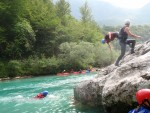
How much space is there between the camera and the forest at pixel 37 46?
5116 centimetres

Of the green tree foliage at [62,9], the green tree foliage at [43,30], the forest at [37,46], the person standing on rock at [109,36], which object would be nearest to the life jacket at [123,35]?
the person standing on rock at [109,36]

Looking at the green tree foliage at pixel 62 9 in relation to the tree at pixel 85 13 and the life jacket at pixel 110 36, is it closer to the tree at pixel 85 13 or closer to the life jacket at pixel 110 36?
the tree at pixel 85 13

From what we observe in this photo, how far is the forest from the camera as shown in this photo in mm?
51156

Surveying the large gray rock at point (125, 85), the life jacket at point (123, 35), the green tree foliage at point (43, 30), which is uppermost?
the green tree foliage at point (43, 30)

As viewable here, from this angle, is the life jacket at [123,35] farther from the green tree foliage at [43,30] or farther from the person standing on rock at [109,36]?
the green tree foliage at [43,30]

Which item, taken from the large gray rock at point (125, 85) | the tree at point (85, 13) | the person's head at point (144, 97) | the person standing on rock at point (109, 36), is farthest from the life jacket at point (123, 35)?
A: the tree at point (85, 13)

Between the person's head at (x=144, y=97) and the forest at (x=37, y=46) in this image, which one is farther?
the forest at (x=37, y=46)

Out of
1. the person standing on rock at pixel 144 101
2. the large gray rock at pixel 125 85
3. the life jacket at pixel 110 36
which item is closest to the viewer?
the person standing on rock at pixel 144 101

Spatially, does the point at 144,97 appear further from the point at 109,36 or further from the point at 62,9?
the point at 62,9

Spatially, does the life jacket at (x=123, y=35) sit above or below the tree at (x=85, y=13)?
below

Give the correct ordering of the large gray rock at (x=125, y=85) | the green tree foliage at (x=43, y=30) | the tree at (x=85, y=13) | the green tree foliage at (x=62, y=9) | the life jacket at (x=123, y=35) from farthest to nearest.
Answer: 1. the tree at (x=85, y=13)
2. the green tree foliage at (x=62, y=9)
3. the green tree foliage at (x=43, y=30)
4. the life jacket at (x=123, y=35)
5. the large gray rock at (x=125, y=85)

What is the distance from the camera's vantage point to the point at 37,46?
59.7m

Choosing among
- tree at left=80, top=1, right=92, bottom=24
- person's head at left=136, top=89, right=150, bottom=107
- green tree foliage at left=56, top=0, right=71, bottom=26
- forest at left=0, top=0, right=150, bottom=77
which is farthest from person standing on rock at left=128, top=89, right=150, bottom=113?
tree at left=80, top=1, right=92, bottom=24

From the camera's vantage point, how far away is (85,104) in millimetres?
15180
